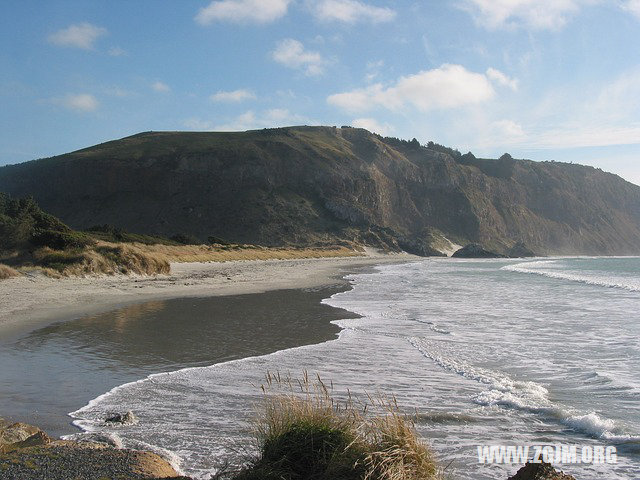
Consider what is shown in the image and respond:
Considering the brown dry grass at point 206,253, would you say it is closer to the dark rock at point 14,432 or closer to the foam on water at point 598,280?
the dark rock at point 14,432

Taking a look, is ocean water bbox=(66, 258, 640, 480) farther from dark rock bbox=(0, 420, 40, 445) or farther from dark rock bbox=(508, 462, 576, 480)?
dark rock bbox=(508, 462, 576, 480)

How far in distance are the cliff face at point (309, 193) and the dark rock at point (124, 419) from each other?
81267 mm

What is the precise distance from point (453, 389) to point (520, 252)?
12284cm

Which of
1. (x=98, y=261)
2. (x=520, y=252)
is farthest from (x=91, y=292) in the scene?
(x=520, y=252)

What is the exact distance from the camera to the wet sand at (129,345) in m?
7.39

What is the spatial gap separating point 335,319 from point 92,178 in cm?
10108

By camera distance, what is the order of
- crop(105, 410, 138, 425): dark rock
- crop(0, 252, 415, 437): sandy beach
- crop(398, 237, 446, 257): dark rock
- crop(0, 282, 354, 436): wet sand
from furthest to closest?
crop(398, 237, 446, 257): dark rock → crop(0, 252, 415, 437): sandy beach → crop(0, 282, 354, 436): wet sand → crop(105, 410, 138, 425): dark rock

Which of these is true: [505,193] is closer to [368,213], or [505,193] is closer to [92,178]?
[368,213]

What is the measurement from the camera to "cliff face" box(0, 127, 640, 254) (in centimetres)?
9756

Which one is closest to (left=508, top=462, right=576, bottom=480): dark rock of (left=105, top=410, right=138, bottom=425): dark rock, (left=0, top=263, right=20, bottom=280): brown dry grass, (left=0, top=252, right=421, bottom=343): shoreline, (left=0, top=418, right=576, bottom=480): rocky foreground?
(left=0, top=418, right=576, bottom=480): rocky foreground

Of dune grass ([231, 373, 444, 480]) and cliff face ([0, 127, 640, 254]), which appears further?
cliff face ([0, 127, 640, 254])

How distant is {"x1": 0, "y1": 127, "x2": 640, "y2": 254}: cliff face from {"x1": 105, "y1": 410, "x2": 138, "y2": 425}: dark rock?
8127cm

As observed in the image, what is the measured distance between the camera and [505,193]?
146 meters

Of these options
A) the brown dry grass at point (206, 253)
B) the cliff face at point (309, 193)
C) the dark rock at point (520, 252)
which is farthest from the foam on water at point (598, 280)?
the dark rock at point (520, 252)
